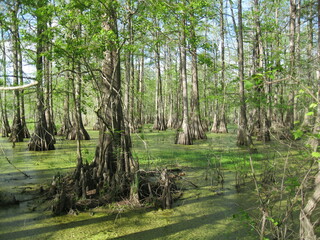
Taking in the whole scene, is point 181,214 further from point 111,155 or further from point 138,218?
point 111,155

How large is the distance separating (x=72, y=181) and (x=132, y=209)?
4.08 ft

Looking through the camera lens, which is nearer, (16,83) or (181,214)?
(181,214)

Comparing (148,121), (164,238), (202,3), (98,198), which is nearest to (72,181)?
(98,198)

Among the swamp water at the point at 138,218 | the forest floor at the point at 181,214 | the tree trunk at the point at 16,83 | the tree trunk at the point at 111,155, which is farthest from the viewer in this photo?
the tree trunk at the point at 16,83

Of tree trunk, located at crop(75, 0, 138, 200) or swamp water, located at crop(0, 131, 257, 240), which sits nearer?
swamp water, located at crop(0, 131, 257, 240)

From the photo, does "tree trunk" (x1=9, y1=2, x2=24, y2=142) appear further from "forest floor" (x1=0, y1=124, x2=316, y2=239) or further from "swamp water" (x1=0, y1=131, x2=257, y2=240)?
"forest floor" (x1=0, y1=124, x2=316, y2=239)

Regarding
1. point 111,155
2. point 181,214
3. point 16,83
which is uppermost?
point 16,83

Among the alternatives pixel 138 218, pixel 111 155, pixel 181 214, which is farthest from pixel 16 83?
pixel 181 214

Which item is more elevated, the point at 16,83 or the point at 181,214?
the point at 16,83

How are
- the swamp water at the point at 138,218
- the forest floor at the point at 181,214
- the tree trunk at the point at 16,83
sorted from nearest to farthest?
the forest floor at the point at 181,214 → the swamp water at the point at 138,218 → the tree trunk at the point at 16,83

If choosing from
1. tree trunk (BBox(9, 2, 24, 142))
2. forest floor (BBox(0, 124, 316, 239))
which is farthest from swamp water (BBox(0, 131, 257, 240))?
tree trunk (BBox(9, 2, 24, 142))

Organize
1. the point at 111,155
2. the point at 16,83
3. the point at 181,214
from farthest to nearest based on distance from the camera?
the point at 16,83, the point at 111,155, the point at 181,214

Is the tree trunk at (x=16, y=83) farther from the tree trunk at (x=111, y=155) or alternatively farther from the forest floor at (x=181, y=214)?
the forest floor at (x=181, y=214)

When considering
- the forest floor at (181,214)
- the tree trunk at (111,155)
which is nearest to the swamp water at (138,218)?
the forest floor at (181,214)
